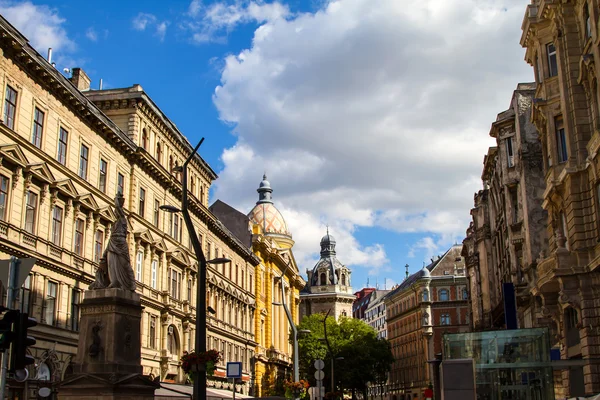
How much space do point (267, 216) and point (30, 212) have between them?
87.3 m

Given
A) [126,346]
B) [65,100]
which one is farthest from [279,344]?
[126,346]

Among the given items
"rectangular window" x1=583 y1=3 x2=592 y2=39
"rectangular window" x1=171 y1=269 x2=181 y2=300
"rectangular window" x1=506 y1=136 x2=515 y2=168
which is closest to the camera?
"rectangular window" x1=583 y1=3 x2=592 y2=39

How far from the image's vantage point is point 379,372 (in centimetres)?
9312

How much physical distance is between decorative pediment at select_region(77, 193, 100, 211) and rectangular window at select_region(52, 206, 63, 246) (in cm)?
149

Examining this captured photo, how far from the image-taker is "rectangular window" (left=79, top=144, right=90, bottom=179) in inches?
1404

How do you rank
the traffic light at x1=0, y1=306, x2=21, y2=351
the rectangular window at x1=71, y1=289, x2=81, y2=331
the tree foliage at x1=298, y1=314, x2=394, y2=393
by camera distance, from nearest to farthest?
the traffic light at x1=0, y1=306, x2=21, y2=351 < the rectangular window at x1=71, y1=289, x2=81, y2=331 < the tree foliage at x1=298, y1=314, x2=394, y2=393

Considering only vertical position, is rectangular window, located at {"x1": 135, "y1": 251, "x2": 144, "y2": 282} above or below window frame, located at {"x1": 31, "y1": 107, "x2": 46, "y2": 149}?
below

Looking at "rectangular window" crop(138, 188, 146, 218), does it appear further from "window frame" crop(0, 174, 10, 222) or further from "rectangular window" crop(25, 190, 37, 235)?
"window frame" crop(0, 174, 10, 222)

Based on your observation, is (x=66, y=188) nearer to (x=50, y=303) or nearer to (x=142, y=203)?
(x=50, y=303)

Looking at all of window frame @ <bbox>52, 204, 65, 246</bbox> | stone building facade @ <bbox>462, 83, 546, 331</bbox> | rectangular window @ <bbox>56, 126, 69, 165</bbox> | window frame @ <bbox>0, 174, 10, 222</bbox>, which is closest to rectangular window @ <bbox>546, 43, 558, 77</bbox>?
stone building facade @ <bbox>462, 83, 546, 331</bbox>

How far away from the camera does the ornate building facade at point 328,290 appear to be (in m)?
142

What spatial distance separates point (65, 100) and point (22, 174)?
557 cm

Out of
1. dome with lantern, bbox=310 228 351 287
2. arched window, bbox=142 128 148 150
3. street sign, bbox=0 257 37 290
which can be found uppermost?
dome with lantern, bbox=310 228 351 287

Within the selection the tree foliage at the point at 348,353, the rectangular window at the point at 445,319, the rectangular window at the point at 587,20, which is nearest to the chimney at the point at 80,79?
the rectangular window at the point at 587,20
